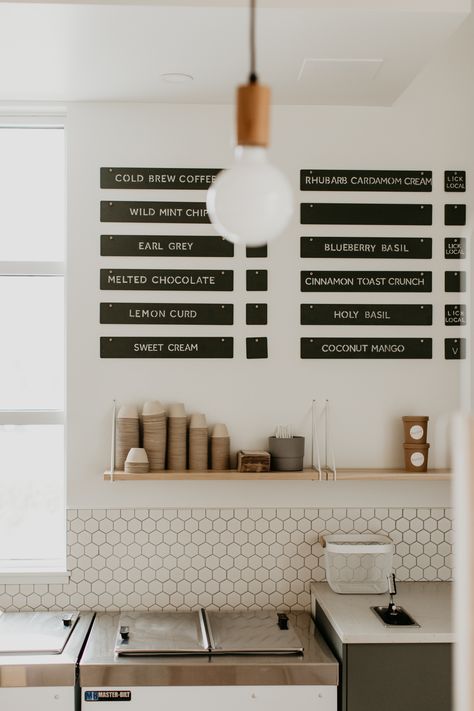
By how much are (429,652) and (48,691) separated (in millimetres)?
1133

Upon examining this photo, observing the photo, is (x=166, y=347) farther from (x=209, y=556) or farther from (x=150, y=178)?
(x=209, y=556)

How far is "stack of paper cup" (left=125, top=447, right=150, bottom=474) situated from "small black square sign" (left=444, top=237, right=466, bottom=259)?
134 cm

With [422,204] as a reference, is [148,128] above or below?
above

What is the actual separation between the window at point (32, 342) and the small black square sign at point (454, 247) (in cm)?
144

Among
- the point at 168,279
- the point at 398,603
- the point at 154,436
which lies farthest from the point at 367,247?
the point at 398,603

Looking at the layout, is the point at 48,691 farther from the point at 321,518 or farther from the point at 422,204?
the point at 422,204

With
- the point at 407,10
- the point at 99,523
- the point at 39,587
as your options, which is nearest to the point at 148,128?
the point at 407,10

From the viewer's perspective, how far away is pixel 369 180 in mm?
2973

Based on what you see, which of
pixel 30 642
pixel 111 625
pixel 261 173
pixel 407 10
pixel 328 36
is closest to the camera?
pixel 261 173

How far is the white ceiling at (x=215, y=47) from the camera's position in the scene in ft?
6.94

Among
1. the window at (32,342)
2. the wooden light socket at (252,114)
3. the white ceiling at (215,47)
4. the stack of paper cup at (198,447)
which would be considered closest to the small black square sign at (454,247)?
the white ceiling at (215,47)

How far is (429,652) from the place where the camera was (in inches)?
93.1

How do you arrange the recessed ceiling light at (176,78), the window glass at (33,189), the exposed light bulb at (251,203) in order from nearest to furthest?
the exposed light bulb at (251,203)
the recessed ceiling light at (176,78)
the window glass at (33,189)

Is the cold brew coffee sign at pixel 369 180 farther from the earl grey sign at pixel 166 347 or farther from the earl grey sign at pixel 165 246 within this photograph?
the earl grey sign at pixel 166 347
